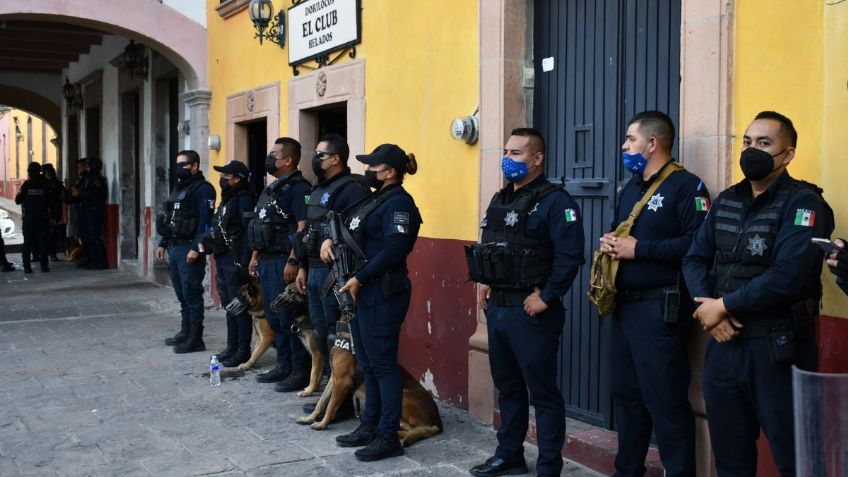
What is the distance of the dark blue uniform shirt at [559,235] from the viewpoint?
14.7 feet

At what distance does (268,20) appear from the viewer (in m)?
9.52

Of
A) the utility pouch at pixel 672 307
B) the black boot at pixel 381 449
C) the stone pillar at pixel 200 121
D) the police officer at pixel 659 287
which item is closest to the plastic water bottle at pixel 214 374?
the black boot at pixel 381 449

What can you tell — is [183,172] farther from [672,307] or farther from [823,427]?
[823,427]

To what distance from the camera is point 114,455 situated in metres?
5.30

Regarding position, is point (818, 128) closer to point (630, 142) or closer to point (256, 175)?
point (630, 142)

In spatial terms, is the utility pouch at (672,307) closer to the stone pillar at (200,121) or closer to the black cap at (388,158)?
the black cap at (388,158)

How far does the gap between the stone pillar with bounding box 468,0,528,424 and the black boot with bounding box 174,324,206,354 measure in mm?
3560

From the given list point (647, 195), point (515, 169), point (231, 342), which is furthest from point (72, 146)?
point (647, 195)

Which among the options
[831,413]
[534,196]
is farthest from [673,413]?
[831,413]

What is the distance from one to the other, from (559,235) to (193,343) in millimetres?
5059

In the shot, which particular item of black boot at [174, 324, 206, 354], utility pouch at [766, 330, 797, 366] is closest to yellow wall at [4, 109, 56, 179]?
black boot at [174, 324, 206, 354]

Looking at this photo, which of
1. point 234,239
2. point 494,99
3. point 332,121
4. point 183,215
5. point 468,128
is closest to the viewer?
point 494,99

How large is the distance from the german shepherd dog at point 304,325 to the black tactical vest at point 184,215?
2.01 metres

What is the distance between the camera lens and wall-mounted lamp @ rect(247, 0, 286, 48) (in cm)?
942
